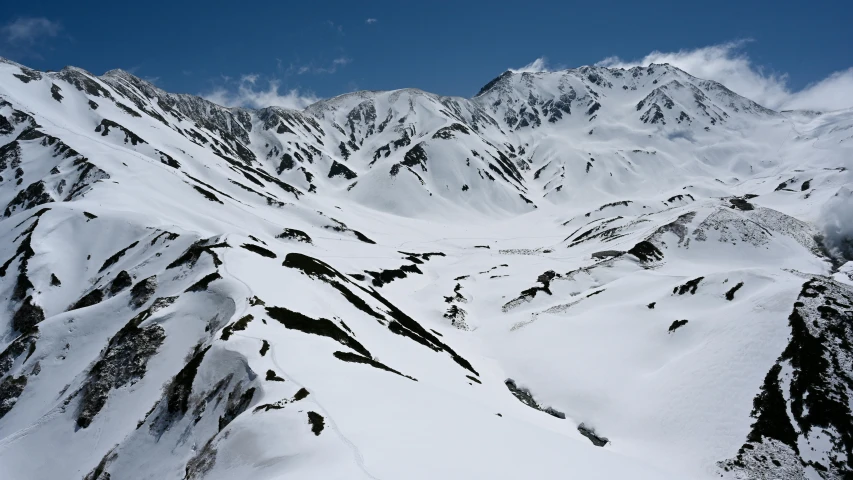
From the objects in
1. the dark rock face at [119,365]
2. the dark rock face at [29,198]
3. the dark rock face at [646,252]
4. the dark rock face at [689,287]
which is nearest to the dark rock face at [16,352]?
the dark rock face at [119,365]

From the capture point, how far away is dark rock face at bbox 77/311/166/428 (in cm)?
2864

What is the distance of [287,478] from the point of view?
15.0 meters

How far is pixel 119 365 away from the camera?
30500 mm

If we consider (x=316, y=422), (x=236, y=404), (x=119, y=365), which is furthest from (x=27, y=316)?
(x=316, y=422)

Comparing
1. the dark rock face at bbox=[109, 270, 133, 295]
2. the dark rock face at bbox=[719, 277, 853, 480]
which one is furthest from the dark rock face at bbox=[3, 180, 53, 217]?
the dark rock face at bbox=[719, 277, 853, 480]

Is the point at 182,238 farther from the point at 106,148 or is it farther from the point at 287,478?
the point at 106,148

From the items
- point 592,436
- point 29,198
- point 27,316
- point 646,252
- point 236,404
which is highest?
point 646,252

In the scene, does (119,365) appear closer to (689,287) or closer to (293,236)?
(689,287)

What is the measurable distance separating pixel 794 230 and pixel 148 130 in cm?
18967

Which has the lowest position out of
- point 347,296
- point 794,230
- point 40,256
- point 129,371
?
point 129,371

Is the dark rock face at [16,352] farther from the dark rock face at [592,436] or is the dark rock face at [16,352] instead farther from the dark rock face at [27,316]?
the dark rock face at [592,436]

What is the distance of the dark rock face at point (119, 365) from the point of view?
28.6 meters

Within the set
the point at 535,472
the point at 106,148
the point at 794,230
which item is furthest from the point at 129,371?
the point at 794,230

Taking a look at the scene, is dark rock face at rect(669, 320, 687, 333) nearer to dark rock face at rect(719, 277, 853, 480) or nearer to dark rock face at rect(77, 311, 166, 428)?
dark rock face at rect(719, 277, 853, 480)
